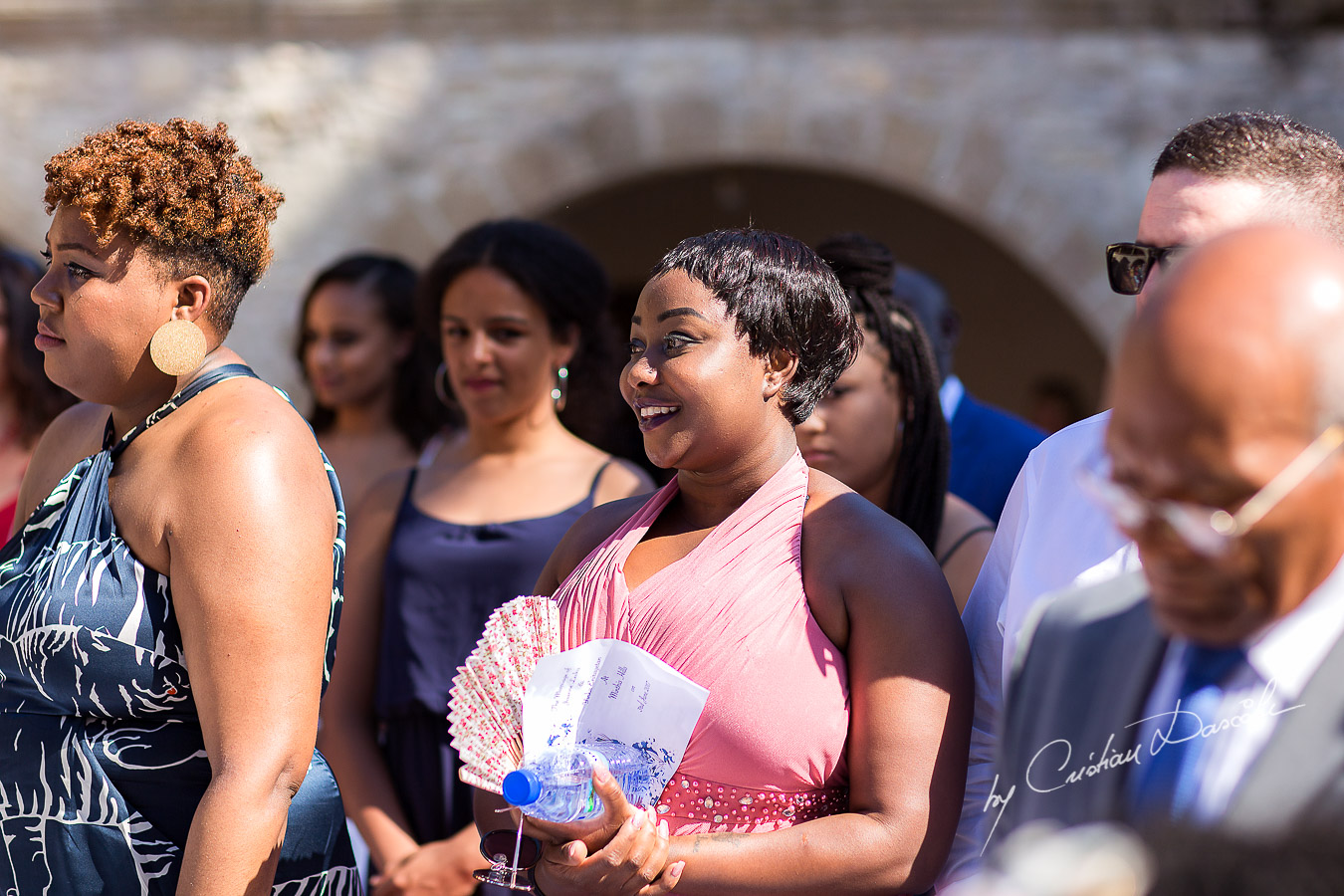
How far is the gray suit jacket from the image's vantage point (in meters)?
1.04

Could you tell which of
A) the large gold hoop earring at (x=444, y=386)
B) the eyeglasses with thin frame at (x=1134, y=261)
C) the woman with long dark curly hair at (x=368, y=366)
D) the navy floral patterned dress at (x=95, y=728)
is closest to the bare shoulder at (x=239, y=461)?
the navy floral patterned dress at (x=95, y=728)

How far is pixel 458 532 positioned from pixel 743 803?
1.52 metres

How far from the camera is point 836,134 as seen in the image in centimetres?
735

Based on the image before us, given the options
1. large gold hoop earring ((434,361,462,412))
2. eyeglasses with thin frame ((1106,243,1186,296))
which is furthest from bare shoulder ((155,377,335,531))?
large gold hoop earring ((434,361,462,412))

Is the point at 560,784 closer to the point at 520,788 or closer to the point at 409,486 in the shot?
the point at 520,788

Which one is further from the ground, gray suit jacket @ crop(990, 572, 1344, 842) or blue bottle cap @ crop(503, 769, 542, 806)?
gray suit jacket @ crop(990, 572, 1344, 842)

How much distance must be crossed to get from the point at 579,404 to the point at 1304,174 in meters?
2.38

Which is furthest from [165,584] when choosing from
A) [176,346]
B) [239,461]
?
[176,346]

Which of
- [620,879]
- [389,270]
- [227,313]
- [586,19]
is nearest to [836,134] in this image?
[586,19]

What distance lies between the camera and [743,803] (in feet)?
6.16

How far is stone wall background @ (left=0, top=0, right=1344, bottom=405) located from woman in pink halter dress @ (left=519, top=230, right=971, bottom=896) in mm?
5482

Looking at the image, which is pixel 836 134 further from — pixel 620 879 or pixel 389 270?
pixel 620 879

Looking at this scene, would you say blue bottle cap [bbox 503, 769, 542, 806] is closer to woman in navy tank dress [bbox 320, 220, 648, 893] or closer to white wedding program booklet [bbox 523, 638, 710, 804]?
white wedding program booklet [bbox 523, 638, 710, 804]

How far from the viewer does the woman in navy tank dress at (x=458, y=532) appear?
3.12 m
